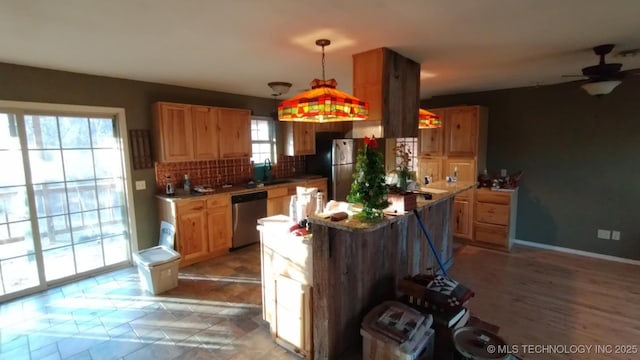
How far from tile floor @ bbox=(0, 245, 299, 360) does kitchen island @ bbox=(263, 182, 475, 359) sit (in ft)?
1.19

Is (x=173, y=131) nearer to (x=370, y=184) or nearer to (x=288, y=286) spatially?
(x=288, y=286)

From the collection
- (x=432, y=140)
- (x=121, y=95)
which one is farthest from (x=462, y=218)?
(x=121, y=95)

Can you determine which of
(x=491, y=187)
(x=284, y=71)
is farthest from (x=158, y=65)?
(x=491, y=187)

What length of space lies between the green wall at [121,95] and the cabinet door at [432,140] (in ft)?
8.82

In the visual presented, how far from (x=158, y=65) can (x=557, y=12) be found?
3420 mm

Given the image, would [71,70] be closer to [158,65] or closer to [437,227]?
[158,65]

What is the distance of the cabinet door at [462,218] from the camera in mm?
4777

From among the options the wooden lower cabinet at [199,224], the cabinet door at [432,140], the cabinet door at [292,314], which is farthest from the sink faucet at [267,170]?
the cabinet door at [292,314]

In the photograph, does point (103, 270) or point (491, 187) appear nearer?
point (103, 270)

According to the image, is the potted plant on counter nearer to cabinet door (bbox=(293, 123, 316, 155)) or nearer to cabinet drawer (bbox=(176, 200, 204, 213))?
cabinet drawer (bbox=(176, 200, 204, 213))

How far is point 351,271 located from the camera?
2.33m

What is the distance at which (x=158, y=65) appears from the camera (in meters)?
3.21

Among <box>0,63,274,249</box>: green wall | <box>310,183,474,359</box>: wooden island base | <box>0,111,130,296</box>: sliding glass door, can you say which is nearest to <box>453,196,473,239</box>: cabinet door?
<box>310,183,474,359</box>: wooden island base

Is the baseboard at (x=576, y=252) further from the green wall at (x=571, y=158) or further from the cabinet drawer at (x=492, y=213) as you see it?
the cabinet drawer at (x=492, y=213)
